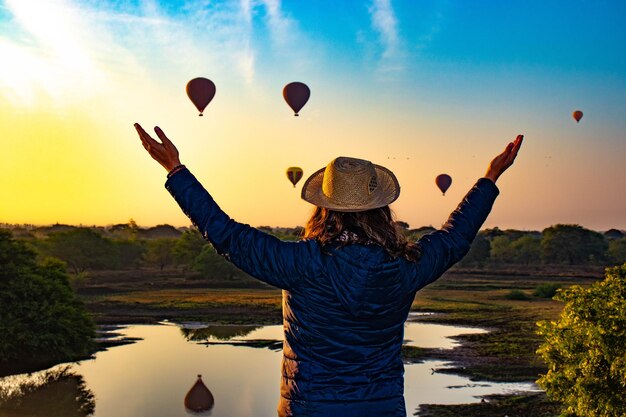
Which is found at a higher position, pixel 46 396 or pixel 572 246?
pixel 572 246

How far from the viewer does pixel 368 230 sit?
8.81 ft

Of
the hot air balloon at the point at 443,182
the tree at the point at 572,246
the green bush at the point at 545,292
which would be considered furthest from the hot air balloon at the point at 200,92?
the tree at the point at 572,246

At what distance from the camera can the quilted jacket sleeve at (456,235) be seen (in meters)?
2.87

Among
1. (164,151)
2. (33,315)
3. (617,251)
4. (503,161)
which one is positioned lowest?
(164,151)

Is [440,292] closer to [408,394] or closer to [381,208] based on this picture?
[408,394]

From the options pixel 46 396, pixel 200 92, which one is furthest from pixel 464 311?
pixel 46 396

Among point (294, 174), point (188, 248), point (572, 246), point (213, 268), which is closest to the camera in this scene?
point (294, 174)

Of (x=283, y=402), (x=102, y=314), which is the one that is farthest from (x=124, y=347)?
(x=283, y=402)

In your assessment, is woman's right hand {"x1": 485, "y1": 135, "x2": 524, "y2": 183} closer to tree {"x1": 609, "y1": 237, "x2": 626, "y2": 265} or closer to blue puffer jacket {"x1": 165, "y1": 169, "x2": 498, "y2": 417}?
blue puffer jacket {"x1": 165, "y1": 169, "x2": 498, "y2": 417}

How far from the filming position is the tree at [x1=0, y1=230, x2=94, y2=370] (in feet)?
106

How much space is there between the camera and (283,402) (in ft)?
9.13

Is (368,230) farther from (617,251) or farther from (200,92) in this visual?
(617,251)

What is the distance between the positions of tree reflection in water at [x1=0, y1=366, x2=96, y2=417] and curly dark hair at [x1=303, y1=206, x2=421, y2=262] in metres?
24.8

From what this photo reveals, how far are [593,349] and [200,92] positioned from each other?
77.7 feet
